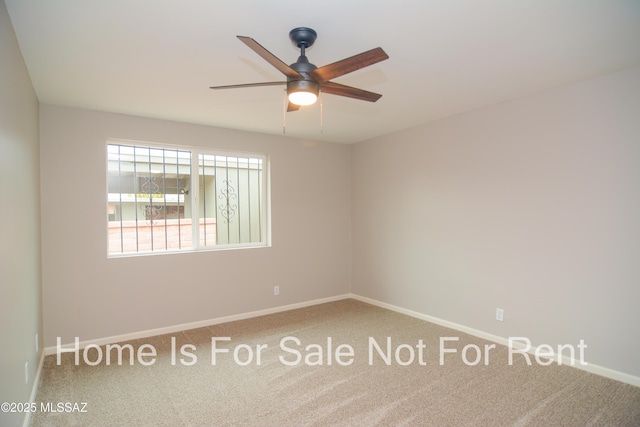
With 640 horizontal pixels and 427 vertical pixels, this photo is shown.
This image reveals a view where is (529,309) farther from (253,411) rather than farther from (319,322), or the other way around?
(253,411)

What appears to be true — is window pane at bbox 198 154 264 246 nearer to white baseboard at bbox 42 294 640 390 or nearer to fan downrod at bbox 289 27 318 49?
white baseboard at bbox 42 294 640 390

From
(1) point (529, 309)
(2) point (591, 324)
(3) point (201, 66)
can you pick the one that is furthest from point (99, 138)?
(2) point (591, 324)

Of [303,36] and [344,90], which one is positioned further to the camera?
[344,90]

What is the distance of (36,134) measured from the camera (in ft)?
10.0

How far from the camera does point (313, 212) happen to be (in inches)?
199

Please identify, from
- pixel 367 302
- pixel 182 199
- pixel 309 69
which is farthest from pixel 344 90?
pixel 367 302

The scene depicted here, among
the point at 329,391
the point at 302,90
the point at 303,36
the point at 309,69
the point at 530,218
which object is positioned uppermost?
the point at 303,36

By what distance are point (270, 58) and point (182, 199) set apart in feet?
9.55

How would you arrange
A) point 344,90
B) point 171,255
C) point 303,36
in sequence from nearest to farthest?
point 303,36, point 344,90, point 171,255

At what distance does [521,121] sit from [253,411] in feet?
11.1

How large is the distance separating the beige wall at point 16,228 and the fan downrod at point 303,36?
1.43 metres

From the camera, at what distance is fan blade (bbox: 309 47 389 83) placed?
66.5 inches

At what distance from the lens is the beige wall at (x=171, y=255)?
11.1ft

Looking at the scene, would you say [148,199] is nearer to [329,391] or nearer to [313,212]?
[313,212]
